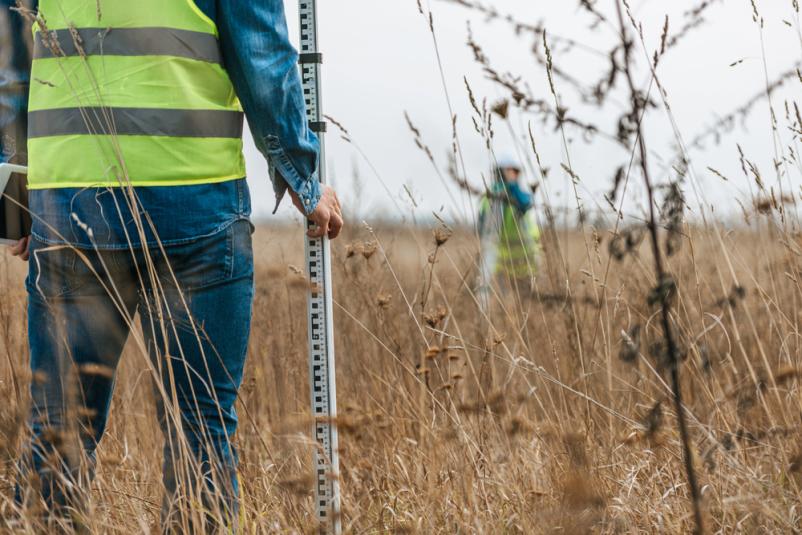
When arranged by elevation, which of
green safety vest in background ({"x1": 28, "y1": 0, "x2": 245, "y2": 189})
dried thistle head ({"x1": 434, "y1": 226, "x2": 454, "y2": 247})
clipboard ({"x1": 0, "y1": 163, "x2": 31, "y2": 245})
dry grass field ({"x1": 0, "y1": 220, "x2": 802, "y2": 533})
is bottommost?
dry grass field ({"x1": 0, "y1": 220, "x2": 802, "y2": 533})

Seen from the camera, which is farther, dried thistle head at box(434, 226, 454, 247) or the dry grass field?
dried thistle head at box(434, 226, 454, 247)

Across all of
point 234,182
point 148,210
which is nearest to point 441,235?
point 234,182

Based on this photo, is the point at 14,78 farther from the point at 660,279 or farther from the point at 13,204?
the point at 660,279

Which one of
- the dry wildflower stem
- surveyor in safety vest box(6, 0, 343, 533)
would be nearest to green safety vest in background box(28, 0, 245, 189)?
surveyor in safety vest box(6, 0, 343, 533)

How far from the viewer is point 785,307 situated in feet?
10.2

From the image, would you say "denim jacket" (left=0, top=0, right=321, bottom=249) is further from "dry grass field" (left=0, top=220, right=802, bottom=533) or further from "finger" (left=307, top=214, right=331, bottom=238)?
"dry grass field" (left=0, top=220, right=802, bottom=533)

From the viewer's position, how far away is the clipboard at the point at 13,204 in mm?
1946

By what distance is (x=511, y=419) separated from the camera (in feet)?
6.82

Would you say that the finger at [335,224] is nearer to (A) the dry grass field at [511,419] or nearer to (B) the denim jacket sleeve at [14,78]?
(A) the dry grass field at [511,419]

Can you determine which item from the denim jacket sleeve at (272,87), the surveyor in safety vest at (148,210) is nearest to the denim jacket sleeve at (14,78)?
the surveyor in safety vest at (148,210)

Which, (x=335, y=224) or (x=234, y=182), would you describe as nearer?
(x=234, y=182)

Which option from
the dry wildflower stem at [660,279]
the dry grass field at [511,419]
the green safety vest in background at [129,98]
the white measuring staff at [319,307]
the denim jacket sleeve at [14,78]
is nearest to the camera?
the dry wildflower stem at [660,279]

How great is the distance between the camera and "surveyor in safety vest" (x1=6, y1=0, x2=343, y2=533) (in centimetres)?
175

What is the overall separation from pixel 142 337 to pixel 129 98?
0.49 m
